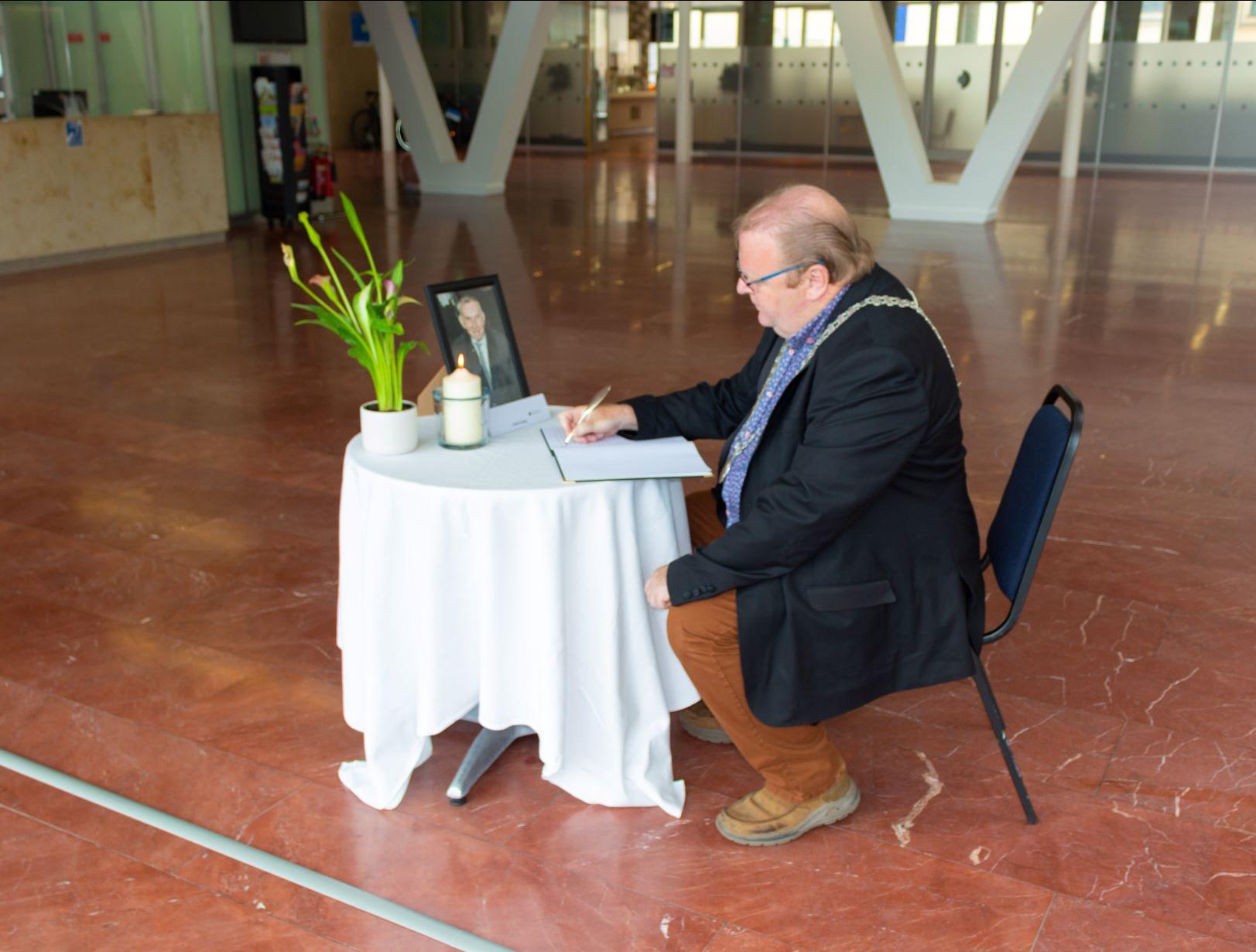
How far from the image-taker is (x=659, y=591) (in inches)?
92.2

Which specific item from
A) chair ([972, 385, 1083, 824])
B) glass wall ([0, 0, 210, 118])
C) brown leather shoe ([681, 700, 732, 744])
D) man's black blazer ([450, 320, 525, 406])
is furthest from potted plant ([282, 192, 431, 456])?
A: glass wall ([0, 0, 210, 118])

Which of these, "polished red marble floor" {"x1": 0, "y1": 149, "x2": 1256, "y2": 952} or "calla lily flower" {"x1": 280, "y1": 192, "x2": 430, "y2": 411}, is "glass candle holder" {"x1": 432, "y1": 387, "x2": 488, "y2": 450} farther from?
"polished red marble floor" {"x1": 0, "y1": 149, "x2": 1256, "y2": 952}

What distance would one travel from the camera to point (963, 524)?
2.38 metres

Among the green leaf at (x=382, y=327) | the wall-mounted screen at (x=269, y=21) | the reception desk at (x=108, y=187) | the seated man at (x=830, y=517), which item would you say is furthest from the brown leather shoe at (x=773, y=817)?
the wall-mounted screen at (x=269, y=21)

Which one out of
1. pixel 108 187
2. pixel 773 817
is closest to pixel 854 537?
pixel 773 817

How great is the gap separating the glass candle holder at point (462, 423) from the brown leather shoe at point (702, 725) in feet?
2.69

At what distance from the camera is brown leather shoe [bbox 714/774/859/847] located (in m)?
2.46

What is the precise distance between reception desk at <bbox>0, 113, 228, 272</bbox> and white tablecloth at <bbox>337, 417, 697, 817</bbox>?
788 cm

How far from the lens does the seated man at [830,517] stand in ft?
7.19

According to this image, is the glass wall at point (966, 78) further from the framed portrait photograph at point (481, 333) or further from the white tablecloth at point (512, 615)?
the white tablecloth at point (512, 615)

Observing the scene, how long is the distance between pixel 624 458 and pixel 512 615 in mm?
393

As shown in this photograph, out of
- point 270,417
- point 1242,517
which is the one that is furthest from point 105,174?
point 1242,517

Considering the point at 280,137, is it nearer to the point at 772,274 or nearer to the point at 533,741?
the point at 533,741

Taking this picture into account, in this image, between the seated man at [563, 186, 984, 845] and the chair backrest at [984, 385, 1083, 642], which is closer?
the seated man at [563, 186, 984, 845]
